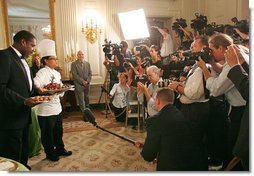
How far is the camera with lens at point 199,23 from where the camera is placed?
1.25 metres

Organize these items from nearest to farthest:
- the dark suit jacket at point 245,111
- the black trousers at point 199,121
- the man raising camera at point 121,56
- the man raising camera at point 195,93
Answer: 1. the dark suit jacket at point 245,111
2. the black trousers at point 199,121
3. the man raising camera at point 195,93
4. the man raising camera at point 121,56

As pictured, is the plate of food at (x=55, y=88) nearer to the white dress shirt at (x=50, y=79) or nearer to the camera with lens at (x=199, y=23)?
the white dress shirt at (x=50, y=79)

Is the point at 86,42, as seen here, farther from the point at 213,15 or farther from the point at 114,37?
the point at 213,15

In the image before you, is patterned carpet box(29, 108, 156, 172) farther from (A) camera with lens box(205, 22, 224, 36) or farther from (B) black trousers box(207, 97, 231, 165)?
(A) camera with lens box(205, 22, 224, 36)

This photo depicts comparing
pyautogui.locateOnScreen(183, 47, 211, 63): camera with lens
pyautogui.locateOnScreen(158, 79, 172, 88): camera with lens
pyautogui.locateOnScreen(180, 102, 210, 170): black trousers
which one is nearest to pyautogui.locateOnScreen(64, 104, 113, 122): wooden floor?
pyautogui.locateOnScreen(158, 79, 172, 88): camera with lens

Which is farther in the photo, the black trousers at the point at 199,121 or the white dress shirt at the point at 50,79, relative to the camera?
the white dress shirt at the point at 50,79

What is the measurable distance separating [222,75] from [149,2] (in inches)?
20.9

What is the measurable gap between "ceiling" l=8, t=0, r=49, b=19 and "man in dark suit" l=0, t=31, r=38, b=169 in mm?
93

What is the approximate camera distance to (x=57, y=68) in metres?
1.33

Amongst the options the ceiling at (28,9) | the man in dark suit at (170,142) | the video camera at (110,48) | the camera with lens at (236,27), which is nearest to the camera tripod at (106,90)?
the video camera at (110,48)

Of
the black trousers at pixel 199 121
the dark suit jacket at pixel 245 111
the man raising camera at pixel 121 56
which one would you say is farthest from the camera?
the man raising camera at pixel 121 56

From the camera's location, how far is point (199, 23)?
1.27m

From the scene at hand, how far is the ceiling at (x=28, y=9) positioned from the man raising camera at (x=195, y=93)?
76 centimetres

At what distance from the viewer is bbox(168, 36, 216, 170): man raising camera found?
4.13 ft
